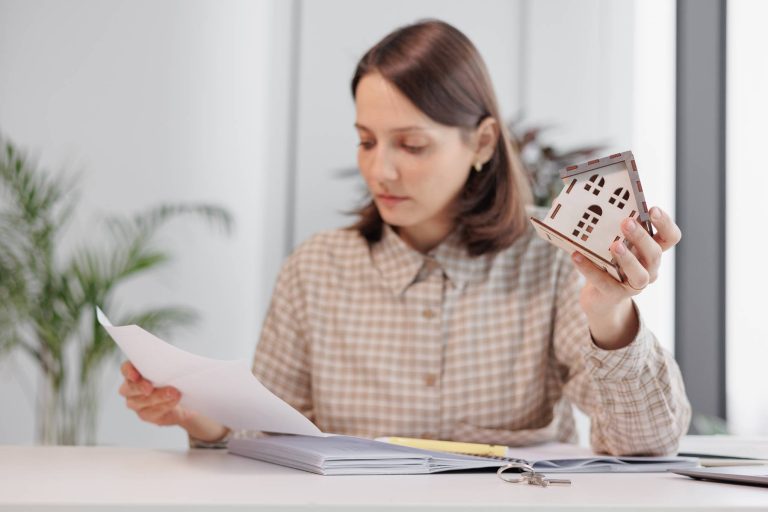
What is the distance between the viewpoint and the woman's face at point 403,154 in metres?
1.46

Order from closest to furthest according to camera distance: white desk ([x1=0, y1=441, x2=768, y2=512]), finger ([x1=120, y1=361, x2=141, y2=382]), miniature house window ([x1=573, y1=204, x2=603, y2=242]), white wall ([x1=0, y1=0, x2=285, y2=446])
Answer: white desk ([x1=0, y1=441, x2=768, y2=512]) → miniature house window ([x1=573, y1=204, x2=603, y2=242]) → finger ([x1=120, y1=361, x2=141, y2=382]) → white wall ([x1=0, y1=0, x2=285, y2=446])

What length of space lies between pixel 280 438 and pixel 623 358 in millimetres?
436

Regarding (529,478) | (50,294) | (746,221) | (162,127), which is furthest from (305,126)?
(529,478)

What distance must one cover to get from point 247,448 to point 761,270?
2.68m

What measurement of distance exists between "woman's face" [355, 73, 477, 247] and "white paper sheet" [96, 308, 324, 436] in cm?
49

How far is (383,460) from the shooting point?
3.11ft

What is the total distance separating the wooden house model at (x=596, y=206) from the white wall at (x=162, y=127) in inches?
102

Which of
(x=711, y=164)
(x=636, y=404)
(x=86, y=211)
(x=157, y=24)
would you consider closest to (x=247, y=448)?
(x=636, y=404)

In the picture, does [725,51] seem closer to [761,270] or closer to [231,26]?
[761,270]

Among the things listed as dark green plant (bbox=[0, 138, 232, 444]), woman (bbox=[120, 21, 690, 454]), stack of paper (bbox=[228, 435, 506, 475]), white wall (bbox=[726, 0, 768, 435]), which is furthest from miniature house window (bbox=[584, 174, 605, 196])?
white wall (bbox=[726, 0, 768, 435])

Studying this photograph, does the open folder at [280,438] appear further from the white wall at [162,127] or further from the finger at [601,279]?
the white wall at [162,127]

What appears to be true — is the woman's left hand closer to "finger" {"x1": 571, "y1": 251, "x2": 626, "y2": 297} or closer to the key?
"finger" {"x1": 571, "y1": 251, "x2": 626, "y2": 297}

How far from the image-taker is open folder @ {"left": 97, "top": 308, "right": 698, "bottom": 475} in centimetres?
95

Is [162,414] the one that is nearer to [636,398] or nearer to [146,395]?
[146,395]
